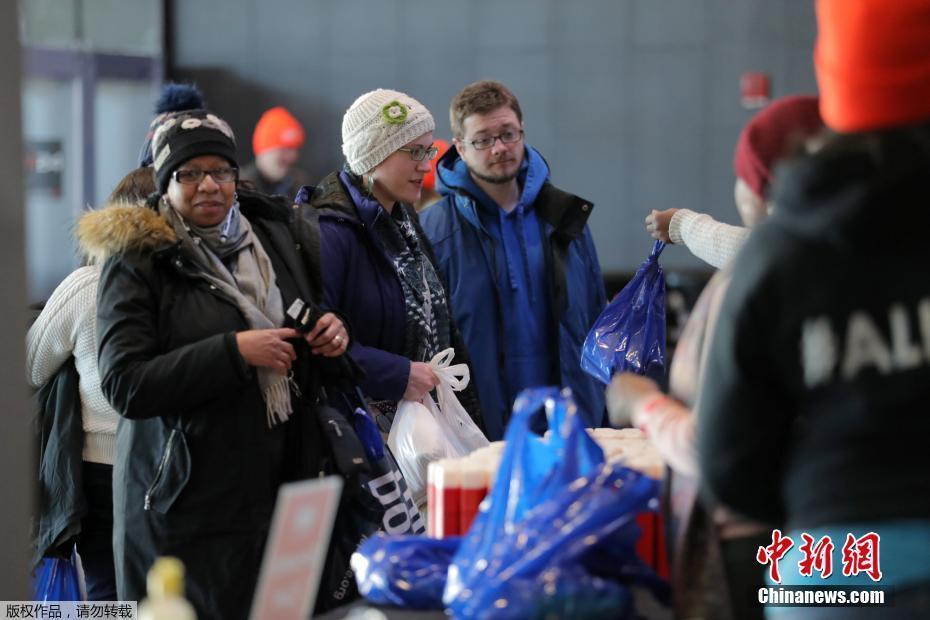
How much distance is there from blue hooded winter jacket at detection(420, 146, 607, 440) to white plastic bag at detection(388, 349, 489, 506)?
447mm

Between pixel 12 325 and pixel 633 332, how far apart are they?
2.34 metres

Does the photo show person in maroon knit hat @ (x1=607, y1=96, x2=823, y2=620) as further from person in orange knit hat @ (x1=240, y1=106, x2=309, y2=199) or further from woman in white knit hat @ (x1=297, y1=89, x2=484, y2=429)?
person in orange knit hat @ (x1=240, y1=106, x2=309, y2=199)

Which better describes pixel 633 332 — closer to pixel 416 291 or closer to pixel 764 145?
pixel 416 291

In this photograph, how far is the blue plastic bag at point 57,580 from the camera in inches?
164

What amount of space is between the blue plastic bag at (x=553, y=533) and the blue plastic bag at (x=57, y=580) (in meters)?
2.26

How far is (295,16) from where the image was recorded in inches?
417

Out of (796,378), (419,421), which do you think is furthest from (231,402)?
(796,378)

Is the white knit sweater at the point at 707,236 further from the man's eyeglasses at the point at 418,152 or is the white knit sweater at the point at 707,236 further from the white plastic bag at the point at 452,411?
the man's eyeglasses at the point at 418,152

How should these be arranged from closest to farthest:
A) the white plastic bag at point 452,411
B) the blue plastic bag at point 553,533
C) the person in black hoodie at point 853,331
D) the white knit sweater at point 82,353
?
the person in black hoodie at point 853,331
the blue plastic bag at point 553,533
the white plastic bag at point 452,411
the white knit sweater at point 82,353

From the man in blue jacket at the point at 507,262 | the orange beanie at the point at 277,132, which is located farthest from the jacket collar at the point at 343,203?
the orange beanie at the point at 277,132

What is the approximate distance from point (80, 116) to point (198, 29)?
1197 mm

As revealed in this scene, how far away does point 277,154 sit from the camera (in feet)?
32.1

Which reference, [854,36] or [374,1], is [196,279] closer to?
[854,36]

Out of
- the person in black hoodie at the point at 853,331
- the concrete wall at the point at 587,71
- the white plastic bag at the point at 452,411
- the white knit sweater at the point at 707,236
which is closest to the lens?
the person in black hoodie at the point at 853,331
